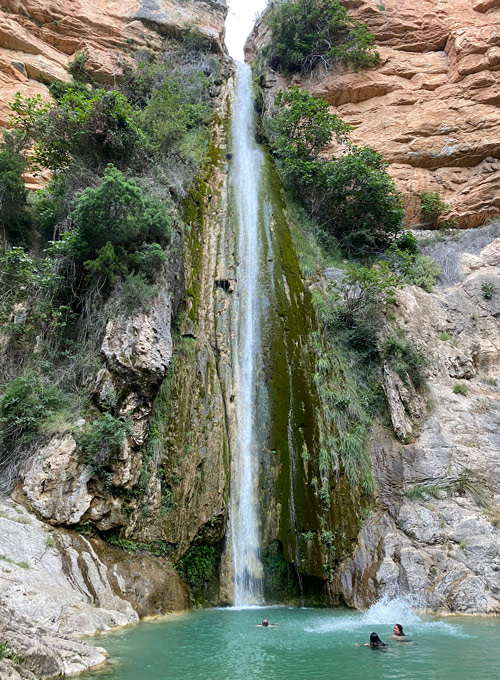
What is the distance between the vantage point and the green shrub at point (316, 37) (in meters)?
23.5

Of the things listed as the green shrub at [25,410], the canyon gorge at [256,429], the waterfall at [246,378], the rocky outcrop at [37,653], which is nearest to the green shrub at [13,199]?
the canyon gorge at [256,429]

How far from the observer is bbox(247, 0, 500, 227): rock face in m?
20.5

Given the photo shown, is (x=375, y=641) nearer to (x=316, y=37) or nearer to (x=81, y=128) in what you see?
(x=81, y=128)

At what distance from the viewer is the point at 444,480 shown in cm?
1170

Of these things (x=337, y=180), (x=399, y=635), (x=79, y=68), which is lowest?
(x=399, y=635)

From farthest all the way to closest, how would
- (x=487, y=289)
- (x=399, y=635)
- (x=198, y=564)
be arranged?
(x=487, y=289) → (x=198, y=564) → (x=399, y=635)

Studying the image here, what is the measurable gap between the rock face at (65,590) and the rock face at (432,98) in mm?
18036

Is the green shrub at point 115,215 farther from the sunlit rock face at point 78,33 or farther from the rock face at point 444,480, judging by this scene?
the sunlit rock face at point 78,33

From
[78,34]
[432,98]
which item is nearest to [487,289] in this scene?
[432,98]

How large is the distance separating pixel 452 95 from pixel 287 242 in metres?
12.3

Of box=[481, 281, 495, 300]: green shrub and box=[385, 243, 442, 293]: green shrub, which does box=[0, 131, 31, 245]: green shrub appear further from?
box=[481, 281, 495, 300]: green shrub

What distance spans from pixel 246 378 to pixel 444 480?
19.0ft

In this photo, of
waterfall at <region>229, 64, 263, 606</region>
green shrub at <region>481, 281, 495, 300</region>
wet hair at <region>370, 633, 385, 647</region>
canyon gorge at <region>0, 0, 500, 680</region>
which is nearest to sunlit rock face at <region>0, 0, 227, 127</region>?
canyon gorge at <region>0, 0, 500, 680</region>

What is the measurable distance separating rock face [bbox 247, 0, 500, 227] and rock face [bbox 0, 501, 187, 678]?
18036mm
